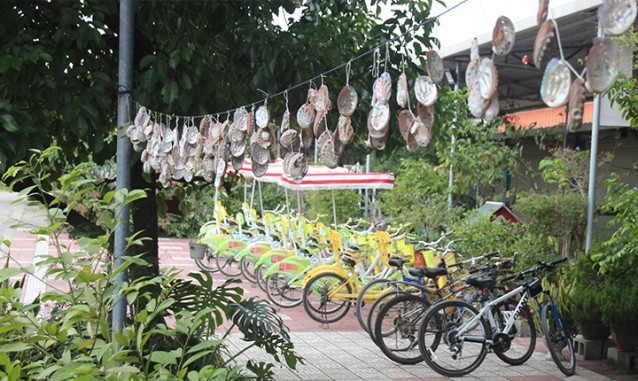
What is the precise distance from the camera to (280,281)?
11.2 m

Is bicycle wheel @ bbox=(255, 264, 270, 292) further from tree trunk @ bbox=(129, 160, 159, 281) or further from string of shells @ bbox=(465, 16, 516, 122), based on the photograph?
string of shells @ bbox=(465, 16, 516, 122)

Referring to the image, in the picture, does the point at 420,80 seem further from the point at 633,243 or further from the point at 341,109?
the point at 633,243

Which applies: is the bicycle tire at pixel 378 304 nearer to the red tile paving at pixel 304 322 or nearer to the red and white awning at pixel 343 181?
the red tile paving at pixel 304 322

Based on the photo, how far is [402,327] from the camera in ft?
25.2

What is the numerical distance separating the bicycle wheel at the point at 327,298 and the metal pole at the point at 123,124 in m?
4.28

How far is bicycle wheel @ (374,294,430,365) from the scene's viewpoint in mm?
7566

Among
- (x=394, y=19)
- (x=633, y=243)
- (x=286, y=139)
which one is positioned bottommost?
(x=633, y=243)

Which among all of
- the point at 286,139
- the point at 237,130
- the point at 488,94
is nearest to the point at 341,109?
the point at 286,139

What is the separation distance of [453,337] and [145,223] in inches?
115

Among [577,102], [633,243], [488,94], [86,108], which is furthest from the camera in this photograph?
[633,243]

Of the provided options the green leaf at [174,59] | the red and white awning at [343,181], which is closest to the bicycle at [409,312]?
the green leaf at [174,59]

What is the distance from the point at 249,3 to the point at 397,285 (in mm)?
3381

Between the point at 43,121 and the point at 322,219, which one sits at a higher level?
the point at 43,121

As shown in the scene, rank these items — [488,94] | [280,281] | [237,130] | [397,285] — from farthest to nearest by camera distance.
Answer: [280,281], [397,285], [237,130], [488,94]
